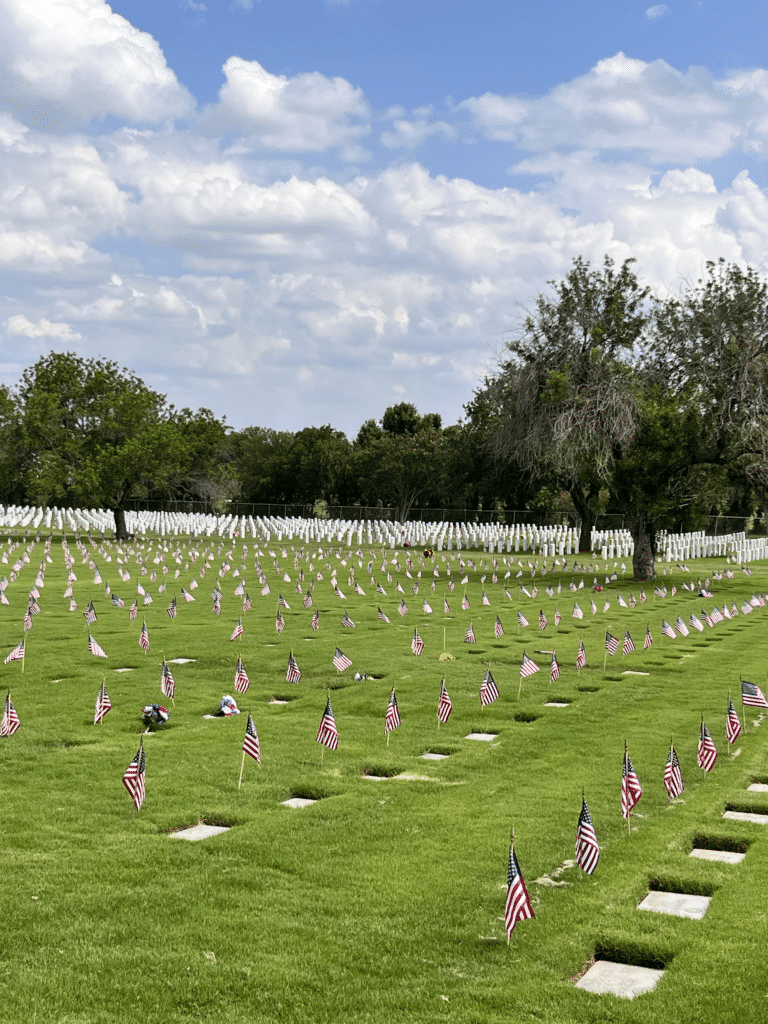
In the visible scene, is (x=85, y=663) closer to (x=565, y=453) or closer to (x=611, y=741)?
(x=611, y=741)

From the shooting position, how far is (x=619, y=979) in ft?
18.5

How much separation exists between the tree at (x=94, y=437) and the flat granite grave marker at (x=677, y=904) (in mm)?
51803

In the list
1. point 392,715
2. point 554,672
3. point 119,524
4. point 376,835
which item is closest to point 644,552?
point 554,672

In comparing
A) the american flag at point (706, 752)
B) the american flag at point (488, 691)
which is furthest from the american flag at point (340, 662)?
the american flag at point (706, 752)

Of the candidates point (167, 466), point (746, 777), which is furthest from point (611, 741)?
point (167, 466)

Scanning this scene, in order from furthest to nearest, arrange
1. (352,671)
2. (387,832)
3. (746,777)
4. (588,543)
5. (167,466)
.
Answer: (167,466) → (588,543) → (352,671) → (746,777) → (387,832)

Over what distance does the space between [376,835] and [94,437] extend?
2219 inches

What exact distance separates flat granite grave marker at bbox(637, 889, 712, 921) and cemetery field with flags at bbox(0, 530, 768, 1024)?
28 mm

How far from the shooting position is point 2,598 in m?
24.7

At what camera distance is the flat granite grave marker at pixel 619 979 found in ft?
18.1

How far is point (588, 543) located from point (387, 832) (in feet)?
156

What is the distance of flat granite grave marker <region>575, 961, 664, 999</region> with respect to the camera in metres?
5.50

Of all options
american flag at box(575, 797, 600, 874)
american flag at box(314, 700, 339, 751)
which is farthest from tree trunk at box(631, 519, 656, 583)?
american flag at box(575, 797, 600, 874)

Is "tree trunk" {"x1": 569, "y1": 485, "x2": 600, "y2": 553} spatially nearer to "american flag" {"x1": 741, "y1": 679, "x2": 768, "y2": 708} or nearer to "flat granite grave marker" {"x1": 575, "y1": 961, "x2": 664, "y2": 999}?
"american flag" {"x1": 741, "y1": 679, "x2": 768, "y2": 708}
